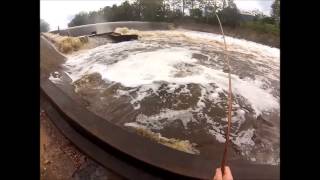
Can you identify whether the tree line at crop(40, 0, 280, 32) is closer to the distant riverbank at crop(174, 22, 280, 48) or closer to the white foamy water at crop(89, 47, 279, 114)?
the distant riverbank at crop(174, 22, 280, 48)

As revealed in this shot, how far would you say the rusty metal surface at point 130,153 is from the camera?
2.22 meters

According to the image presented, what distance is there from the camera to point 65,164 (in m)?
2.31

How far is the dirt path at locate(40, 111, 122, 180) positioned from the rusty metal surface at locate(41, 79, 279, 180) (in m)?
0.04

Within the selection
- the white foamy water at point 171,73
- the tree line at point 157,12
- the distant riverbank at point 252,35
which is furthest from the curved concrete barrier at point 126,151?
the distant riverbank at point 252,35

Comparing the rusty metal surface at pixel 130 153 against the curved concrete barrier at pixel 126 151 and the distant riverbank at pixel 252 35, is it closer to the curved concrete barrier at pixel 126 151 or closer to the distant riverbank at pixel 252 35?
the curved concrete barrier at pixel 126 151

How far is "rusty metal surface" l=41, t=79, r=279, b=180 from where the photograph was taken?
222 centimetres

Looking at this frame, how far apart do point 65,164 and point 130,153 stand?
382mm

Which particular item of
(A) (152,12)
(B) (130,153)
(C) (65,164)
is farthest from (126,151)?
Result: (A) (152,12)

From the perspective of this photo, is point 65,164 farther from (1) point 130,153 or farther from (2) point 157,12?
(2) point 157,12

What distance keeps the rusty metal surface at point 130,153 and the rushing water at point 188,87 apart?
0.19 feet

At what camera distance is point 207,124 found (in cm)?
233

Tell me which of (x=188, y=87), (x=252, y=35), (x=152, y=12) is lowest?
(x=188, y=87)
